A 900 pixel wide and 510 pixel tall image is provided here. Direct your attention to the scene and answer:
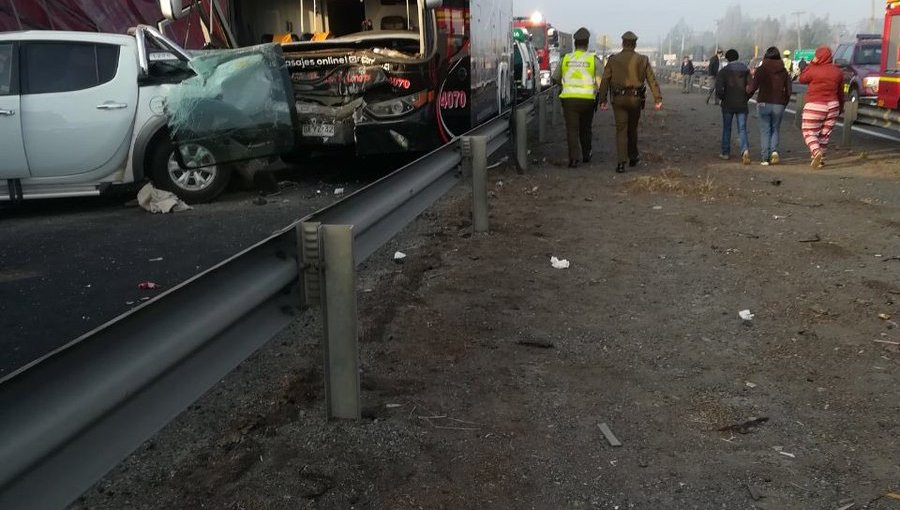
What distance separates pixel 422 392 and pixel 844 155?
12.8 m

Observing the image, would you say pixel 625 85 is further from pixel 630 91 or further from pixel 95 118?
pixel 95 118

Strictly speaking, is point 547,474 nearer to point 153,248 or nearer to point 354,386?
point 354,386

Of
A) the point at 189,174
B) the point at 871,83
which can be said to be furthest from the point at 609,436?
the point at 871,83

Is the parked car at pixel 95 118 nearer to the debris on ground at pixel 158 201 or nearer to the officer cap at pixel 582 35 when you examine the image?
the debris on ground at pixel 158 201

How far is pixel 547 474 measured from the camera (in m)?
3.46

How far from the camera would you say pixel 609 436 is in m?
3.82

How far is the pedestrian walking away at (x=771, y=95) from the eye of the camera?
522 inches

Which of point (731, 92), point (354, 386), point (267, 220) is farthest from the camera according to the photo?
point (731, 92)

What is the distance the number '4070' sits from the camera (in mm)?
11172

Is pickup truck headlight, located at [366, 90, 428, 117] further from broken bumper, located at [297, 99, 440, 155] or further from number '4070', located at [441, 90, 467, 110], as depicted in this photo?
number '4070', located at [441, 90, 467, 110]

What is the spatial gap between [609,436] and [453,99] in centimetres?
809

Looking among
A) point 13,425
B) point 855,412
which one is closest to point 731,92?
point 855,412

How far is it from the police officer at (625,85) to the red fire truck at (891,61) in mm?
6571

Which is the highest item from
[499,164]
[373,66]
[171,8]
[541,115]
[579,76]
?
[171,8]
